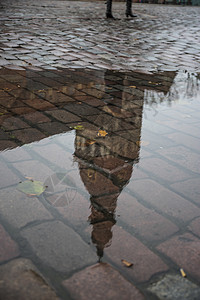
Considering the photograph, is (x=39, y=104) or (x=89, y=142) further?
(x=39, y=104)

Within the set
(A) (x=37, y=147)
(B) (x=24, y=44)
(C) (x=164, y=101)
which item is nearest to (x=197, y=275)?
(A) (x=37, y=147)

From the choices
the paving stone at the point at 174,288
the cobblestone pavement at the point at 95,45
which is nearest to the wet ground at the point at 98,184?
the paving stone at the point at 174,288

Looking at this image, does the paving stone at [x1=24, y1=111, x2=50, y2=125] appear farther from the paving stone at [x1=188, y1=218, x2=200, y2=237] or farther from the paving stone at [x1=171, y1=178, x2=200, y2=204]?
the paving stone at [x1=188, y1=218, x2=200, y2=237]

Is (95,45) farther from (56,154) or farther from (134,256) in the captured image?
(134,256)

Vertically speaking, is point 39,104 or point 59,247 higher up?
point 39,104

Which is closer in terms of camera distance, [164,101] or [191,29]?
[164,101]

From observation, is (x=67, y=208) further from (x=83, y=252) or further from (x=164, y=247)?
(x=164, y=247)

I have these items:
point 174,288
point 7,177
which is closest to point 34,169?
point 7,177

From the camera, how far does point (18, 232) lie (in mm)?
2240

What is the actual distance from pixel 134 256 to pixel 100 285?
12.7 inches

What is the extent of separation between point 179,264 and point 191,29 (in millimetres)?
13019

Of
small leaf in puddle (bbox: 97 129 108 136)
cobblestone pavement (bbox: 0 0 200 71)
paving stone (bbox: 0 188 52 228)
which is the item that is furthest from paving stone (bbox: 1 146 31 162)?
cobblestone pavement (bbox: 0 0 200 71)

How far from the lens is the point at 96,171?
307cm

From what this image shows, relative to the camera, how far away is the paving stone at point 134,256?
1986 millimetres
